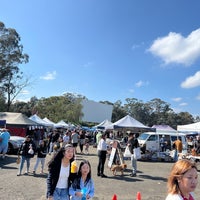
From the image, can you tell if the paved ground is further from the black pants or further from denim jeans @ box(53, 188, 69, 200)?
denim jeans @ box(53, 188, 69, 200)

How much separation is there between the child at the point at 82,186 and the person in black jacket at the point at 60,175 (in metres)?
0.08

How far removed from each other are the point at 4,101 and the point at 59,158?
4958 cm

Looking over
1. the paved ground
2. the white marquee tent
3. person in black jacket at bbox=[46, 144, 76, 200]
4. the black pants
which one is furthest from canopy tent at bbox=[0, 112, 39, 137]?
person in black jacket at bbox=[46, 144, 76, 200]

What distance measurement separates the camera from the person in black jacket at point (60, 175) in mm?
3965

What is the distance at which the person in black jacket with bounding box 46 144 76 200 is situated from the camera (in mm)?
3965

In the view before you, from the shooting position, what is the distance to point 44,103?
74.7 m

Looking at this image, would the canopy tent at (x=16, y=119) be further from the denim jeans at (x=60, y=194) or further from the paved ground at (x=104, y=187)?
the denim jeans at (x=60, y=194)

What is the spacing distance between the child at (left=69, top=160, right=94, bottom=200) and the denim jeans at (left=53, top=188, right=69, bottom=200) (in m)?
0.08

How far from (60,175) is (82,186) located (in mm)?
381

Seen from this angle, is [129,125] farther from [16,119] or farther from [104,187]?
[104,187]

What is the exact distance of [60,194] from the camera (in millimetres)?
3990

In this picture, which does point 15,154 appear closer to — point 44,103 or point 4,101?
point 4,101

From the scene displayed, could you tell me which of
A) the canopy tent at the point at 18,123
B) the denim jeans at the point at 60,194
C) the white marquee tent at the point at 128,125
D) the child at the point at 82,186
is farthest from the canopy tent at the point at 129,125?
the denim jeans at the point at 60,194

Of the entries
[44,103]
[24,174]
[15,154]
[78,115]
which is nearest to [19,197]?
[24,174]
